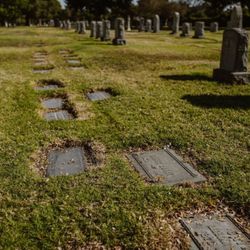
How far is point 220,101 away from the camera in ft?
22.5

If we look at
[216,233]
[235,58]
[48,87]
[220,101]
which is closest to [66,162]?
[216,233]

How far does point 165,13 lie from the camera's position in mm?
54781

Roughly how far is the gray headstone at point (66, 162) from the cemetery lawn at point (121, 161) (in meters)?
0.17

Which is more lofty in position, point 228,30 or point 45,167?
point 228,30

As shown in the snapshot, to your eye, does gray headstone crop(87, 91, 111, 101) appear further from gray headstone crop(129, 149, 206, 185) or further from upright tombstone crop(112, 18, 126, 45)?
upright tombstone crop(112, 18, 126, 45)

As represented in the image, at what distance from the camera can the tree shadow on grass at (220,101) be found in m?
6.56

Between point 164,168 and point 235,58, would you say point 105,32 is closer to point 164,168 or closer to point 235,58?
point 235,58

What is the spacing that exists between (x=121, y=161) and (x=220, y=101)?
3.40 m

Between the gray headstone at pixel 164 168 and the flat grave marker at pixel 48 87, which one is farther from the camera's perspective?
the flat grave marker at pixel 48 87

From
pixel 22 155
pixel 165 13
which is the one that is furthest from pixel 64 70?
pixel 165 13

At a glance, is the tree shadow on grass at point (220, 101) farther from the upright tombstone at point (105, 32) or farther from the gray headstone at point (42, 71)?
the upright tombstone at point (105, 32)

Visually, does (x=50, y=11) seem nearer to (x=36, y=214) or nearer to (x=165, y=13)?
(x=165, y=13)

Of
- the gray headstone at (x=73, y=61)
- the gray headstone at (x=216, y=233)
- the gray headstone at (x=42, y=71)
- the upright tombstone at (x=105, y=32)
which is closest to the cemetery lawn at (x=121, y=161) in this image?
the gray headstone at (x=216, y=233)

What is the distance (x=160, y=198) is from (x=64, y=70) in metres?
7.84
